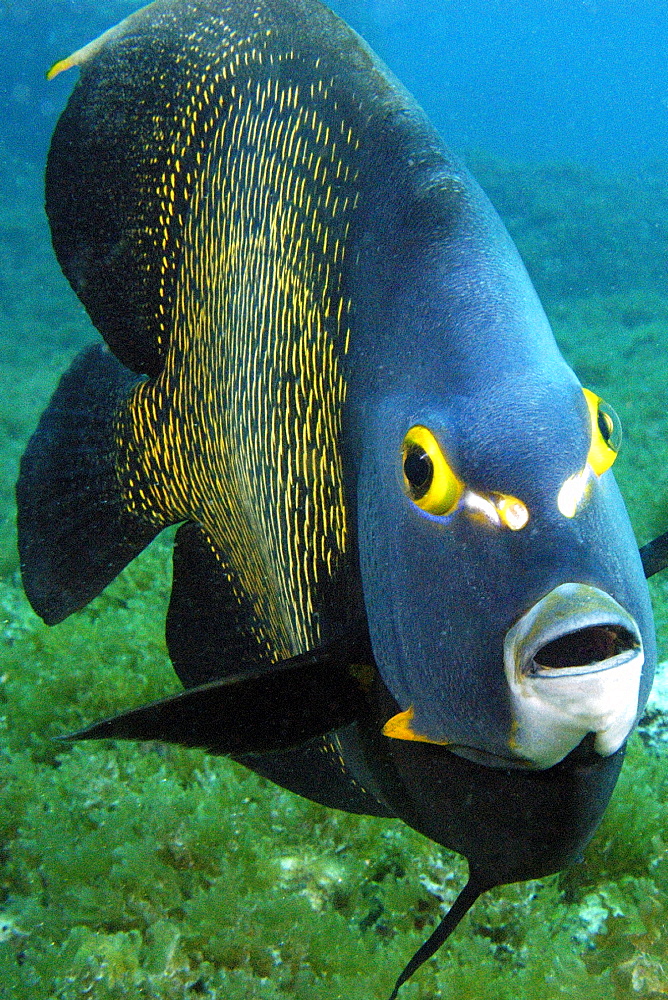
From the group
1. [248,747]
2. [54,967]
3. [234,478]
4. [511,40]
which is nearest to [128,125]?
[234,478]

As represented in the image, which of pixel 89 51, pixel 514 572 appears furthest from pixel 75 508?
pixel 514 572

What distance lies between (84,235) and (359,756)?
1226mm

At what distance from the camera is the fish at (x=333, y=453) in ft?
2.69

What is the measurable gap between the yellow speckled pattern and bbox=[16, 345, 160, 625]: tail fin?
0.07 m

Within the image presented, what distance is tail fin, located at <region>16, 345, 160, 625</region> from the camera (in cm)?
167

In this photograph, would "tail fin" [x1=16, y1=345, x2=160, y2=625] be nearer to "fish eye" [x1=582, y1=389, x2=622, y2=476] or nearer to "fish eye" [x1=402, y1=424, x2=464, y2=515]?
"fish eye" [x1=402, y1=424, x2=464, y2=515]

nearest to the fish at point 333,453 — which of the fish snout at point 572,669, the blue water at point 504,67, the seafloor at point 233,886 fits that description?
the fish snout at point 572,669

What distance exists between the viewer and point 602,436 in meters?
0.90

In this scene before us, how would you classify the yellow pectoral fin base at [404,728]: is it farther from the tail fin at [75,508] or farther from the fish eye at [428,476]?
the tail fin at [75,508]

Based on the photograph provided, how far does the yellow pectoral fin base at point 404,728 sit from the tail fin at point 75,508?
0.91 meters

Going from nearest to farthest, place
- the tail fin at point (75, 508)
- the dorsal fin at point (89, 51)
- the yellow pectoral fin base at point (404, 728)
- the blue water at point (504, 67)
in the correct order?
the yellow pectoral fin base at point (404, 728) → the dorsal fin at point (89, 51) → the tail fin at point (75, 508) → the blue water at point (504, 67)

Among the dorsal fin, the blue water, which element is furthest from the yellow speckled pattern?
the blue water

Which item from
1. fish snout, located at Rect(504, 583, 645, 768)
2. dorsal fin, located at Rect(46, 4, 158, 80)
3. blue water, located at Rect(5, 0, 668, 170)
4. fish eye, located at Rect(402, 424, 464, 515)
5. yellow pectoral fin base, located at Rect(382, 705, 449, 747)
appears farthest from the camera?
blue water, located at Rect(5, 0, 668, 170)

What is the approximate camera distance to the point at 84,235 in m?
1.53
